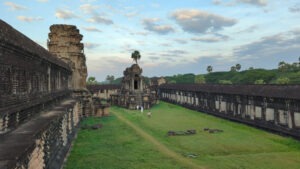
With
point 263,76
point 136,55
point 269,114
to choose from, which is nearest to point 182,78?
point 263,76

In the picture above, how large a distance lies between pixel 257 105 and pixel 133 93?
88.1ft

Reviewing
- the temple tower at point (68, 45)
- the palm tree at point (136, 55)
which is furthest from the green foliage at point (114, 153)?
the palm tree at point (136, 55)

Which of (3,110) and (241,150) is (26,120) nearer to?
(3,110)

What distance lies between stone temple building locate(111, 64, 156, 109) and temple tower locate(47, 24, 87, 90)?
50.2 feet

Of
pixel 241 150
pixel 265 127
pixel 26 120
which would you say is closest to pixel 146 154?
pixel 241 150

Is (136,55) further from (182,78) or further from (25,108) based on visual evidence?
(182,78)

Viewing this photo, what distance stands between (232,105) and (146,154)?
1864 centimetres

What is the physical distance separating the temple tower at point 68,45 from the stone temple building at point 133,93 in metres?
15.3

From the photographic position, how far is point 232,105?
3331cm

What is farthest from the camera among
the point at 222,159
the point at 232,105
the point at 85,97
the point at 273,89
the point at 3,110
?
the point at 85,97

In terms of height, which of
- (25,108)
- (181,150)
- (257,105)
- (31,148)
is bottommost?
(181,150)

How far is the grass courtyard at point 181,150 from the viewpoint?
51.4 feet

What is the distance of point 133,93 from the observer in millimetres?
51344

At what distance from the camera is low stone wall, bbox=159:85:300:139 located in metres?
23.5
